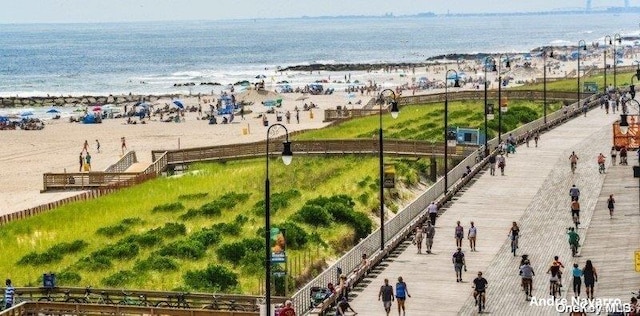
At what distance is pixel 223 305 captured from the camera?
29.3 meters

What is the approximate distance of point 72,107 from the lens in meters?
127

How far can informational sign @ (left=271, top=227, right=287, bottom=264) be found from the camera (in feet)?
91.4

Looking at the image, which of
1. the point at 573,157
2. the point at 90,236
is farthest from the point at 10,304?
the point at 573,157

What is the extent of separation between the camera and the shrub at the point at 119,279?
1358 inches

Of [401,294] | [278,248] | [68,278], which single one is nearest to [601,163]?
[401,294]

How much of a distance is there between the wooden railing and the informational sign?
0.99 m

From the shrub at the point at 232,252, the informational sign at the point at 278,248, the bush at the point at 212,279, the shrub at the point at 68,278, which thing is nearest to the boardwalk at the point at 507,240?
the informational sign at the point at 278,248

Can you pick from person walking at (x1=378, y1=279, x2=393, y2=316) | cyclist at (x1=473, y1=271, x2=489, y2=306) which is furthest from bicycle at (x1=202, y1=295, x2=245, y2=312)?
cyclist at (x1=473, y1=271, x2=489, y2=306)

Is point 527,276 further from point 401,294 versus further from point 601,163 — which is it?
point 601,163

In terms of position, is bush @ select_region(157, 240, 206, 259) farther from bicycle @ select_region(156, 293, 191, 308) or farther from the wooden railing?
bicycle @ select_region(156, 293, 191, 308)

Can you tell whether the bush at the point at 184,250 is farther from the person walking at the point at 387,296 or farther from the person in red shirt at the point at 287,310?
the person in red shirt at the point at 287,310

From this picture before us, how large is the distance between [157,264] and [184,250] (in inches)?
69.3

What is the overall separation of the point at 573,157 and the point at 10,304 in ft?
95.4

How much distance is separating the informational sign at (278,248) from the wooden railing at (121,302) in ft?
3.25
